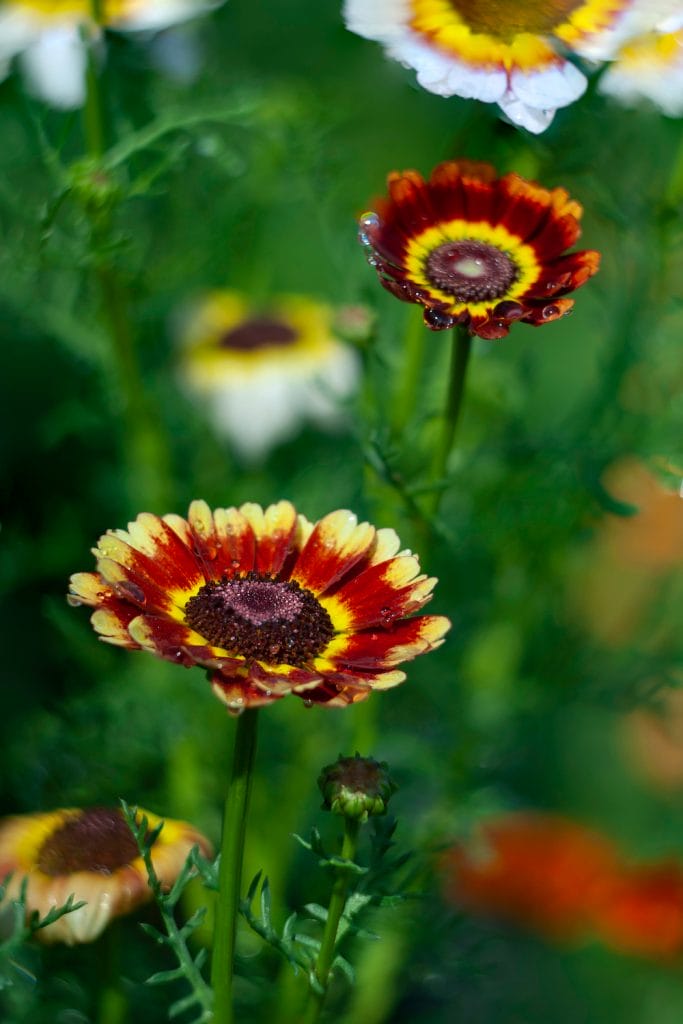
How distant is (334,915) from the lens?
530 millimetres

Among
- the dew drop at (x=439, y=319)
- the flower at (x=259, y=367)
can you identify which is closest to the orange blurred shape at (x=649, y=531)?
the flower at (x=259, y=367)

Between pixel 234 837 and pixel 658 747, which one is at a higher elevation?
pixel 658 747

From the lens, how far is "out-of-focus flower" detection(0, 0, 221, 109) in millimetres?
843

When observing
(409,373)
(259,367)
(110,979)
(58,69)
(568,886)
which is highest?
(259,367)

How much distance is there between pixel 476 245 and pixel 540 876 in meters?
0.64

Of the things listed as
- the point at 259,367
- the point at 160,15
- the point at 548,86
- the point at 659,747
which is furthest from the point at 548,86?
the point at 659,747

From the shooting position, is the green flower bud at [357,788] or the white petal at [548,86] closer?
the green flower bud at [357,788]

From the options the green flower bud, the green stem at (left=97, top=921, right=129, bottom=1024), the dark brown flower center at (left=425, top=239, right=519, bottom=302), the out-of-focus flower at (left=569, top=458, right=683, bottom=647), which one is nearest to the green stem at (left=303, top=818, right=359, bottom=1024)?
the green flower bud

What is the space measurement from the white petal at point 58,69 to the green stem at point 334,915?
534 mm

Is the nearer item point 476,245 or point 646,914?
point 476,245

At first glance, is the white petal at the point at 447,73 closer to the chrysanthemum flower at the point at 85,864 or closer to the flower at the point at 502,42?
the flower at the point at 502,42

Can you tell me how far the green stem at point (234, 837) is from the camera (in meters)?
0.49

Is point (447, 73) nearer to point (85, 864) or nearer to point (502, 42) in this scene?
point (502, 42)

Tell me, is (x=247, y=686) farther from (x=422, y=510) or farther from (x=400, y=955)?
(x=400, y=955)
